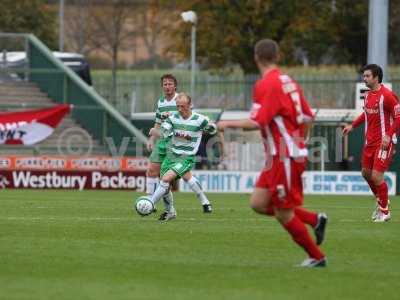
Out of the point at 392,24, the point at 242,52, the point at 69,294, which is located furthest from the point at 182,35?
the point at 69,294

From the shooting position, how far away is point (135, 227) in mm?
16531

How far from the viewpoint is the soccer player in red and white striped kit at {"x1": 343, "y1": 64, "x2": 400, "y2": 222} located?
724 inches

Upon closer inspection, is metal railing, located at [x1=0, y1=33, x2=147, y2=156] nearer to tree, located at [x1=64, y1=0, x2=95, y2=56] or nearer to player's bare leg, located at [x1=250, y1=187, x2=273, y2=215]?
player's bare leg, located at [x1=250, y1=187, x2=273, y2=215]

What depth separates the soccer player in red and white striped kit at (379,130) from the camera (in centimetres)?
1839

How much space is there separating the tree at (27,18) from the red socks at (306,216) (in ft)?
136

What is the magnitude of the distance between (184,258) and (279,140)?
5.77 feet

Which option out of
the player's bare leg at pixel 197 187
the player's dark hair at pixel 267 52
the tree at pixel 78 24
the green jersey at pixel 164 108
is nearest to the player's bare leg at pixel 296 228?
the player's dark hair at pixel 267 52

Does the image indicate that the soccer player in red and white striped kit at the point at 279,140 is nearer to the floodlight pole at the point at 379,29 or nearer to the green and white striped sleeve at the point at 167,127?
the green and white striped sleeve at the point at 167,127

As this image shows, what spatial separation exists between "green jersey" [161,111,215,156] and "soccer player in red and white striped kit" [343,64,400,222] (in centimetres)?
207

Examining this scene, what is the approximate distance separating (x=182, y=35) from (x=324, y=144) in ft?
68.6

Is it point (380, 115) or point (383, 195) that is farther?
point (383, 195)

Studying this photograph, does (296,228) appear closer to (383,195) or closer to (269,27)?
(383,195)

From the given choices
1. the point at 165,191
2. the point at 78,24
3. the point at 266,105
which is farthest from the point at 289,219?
the point at 78,24

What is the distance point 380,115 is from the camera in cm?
1853
